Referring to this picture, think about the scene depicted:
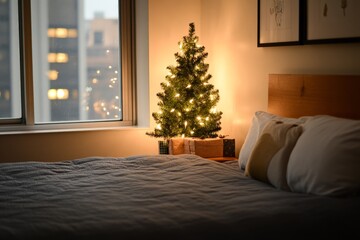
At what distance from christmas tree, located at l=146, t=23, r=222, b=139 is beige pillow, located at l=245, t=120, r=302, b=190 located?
118 centimetres

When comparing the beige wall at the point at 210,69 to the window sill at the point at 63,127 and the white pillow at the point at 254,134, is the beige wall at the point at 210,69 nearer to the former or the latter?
the window sill at the point at 63,127

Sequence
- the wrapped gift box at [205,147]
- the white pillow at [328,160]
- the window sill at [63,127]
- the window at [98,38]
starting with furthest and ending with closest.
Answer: the window at [98,38]
the window sill at [63,127]
the wrapped gift box at [205,147]
the white pillow at [328,160]

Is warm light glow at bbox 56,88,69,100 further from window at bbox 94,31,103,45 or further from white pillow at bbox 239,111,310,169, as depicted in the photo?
white pillow at bbox 239,111,310,169

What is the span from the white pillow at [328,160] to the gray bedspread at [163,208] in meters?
0.07

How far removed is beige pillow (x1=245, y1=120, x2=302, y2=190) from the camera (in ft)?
8.72

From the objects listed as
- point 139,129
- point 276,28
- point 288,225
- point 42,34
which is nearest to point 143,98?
point 139,129

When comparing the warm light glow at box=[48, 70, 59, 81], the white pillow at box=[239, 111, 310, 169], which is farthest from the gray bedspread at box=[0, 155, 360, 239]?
the warm light glow at box=[48, 70, 59, 81]

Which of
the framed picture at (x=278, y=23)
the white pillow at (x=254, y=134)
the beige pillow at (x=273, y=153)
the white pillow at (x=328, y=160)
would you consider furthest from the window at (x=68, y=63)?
the white pillow at (x=328, y=160)

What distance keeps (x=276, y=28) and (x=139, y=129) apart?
1.50m

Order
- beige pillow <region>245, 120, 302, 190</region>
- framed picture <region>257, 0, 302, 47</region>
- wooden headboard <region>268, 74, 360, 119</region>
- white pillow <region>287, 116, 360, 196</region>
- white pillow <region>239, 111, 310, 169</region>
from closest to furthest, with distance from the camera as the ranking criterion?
white pillow <region>287, 116, 360, 196</region> → beige pillow <region>245, 120, 302, 190</region> → wooden headboard <region>268, 74, 360, 119</region> → white pillow <region>239, 111, 310, 169</region> → framed picture <region>257, 0, 302, 47</region>

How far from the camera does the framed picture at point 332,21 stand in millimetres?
2914

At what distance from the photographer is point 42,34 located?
15.0 feet

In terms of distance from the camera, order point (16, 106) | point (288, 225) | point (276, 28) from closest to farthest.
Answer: point (288, 225) → point (276, 28) → point (16, 106)

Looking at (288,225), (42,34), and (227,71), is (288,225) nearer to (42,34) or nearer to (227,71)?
(227,71)
